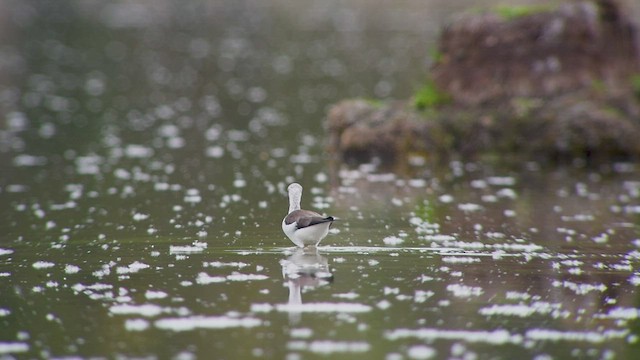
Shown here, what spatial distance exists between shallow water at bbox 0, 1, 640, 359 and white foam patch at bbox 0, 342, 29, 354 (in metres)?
0.02

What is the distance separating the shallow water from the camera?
14234 mm

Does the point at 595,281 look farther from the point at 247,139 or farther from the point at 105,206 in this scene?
the point at 247,139

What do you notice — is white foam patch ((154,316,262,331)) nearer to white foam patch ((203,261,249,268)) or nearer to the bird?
white foam patch ((203,261,249,268))

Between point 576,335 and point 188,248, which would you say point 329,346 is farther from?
point 188,248

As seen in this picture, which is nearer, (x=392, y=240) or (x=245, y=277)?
(x=245, y=277)

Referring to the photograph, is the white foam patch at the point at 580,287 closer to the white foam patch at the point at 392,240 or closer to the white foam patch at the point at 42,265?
the white foam patch at the point at 392,240

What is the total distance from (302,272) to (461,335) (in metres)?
3.87

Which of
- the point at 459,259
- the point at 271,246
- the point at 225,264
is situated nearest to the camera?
the point at 225,264

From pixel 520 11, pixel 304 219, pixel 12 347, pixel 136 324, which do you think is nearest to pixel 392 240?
pixel 304 219

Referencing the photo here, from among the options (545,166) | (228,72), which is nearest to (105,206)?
(545,166)

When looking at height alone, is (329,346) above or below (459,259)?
below

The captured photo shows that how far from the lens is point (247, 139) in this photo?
35.3 meters

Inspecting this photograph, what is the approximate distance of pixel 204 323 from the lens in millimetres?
14562

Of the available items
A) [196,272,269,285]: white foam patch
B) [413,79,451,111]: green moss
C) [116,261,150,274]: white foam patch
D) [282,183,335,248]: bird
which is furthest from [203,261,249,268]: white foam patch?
[413,79,451,111]: green moss
